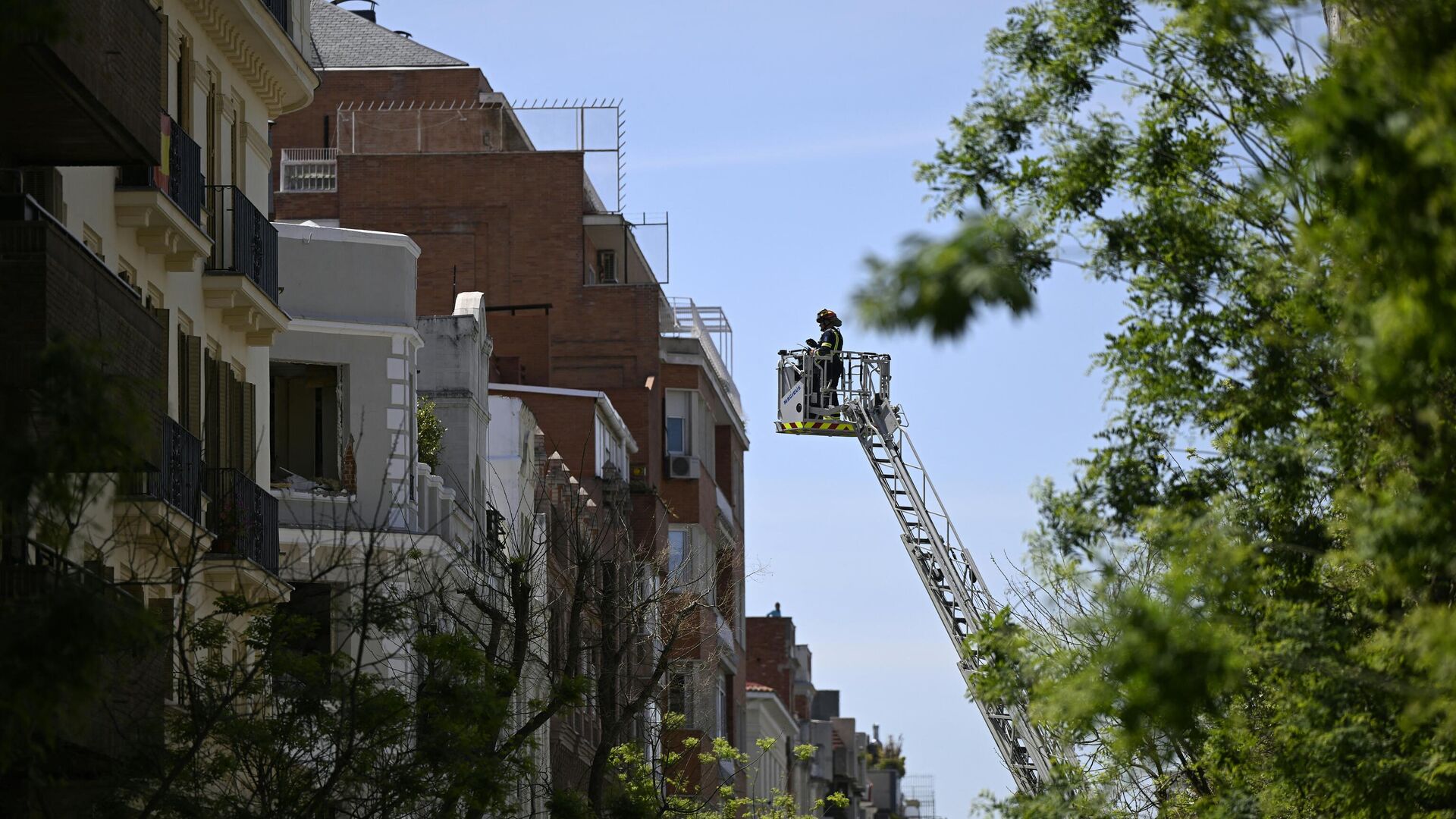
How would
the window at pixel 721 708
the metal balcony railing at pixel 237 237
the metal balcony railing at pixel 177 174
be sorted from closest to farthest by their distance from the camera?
the metal balcony railing at pixel 177 174
the metal balcony railing at pixel 237 237
the window at pixel 721 708

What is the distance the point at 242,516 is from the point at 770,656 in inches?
2528

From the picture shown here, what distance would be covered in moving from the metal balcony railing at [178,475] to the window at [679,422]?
39.0m

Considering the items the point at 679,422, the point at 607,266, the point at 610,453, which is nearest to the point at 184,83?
the point at 610,453

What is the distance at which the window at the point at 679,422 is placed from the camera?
65.4 meters

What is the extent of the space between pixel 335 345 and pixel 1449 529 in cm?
2445

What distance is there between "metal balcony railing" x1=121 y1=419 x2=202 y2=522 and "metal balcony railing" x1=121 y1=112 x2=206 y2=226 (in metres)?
2.48

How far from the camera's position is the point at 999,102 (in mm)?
18203

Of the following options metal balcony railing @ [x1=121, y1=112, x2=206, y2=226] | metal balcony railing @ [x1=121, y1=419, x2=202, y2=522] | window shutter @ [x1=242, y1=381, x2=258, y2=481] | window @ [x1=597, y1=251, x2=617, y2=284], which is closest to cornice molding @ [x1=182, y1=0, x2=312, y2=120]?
metal balcony railing @ [x1=121, y1=112, x2=206, y2=226]

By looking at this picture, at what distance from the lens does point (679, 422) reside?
65562 millimetres

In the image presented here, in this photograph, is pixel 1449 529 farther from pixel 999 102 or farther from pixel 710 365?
pixel 710 365

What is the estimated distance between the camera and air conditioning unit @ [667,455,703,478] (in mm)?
64062

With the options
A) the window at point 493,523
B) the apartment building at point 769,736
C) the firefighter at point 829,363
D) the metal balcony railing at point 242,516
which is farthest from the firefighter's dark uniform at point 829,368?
the apartment building at point 769,736

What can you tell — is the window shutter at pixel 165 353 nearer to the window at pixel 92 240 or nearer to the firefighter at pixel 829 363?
the window at pixel 92 240

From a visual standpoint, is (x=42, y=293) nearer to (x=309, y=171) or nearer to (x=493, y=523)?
(x=493, y=523)
